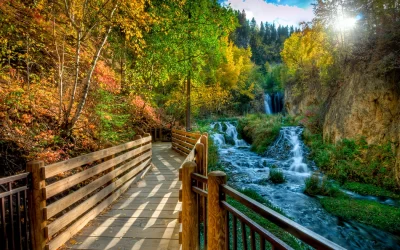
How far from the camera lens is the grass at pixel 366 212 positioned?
5.58 meters

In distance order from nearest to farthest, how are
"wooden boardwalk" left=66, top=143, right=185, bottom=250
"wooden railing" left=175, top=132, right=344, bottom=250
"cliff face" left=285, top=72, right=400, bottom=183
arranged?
1. "wooden railing" left=175, top=132, right=344, bottom=250
2. "wooden boardwalk" left=66, top=143, right=185, bottom=250
3. "cliff face" left=285, top=72, right=400, bottom=183

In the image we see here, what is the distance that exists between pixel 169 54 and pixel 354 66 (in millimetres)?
9741

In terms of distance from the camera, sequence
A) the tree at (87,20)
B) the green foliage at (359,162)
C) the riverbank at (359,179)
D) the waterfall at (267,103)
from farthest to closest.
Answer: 1. the waterfall at (267,103)
2. the green foliage at (359,162)
3. the riverbank at (359,179)
4. the tree at (87,20)

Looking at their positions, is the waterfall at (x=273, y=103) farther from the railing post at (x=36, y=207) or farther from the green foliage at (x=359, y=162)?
the railing post at (x=36, y=207)

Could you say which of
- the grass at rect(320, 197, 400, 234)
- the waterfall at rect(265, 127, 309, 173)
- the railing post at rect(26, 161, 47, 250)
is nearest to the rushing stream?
the waterfall at rect(265, 127, 309, 173)

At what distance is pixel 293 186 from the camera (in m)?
8.46

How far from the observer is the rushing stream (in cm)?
519

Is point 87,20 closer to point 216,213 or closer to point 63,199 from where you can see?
point 63,199

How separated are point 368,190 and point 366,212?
206 cm

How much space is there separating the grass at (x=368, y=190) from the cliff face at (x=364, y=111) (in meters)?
0.68

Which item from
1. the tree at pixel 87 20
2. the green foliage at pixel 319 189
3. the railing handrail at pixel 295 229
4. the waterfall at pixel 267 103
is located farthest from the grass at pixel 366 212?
the waterfall at pixel 267 103

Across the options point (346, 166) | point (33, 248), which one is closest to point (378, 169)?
point (346, 166)

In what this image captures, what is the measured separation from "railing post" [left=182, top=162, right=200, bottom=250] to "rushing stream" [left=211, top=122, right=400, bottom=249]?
164 inches

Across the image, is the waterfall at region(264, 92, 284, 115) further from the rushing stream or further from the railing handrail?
the railing handrail
